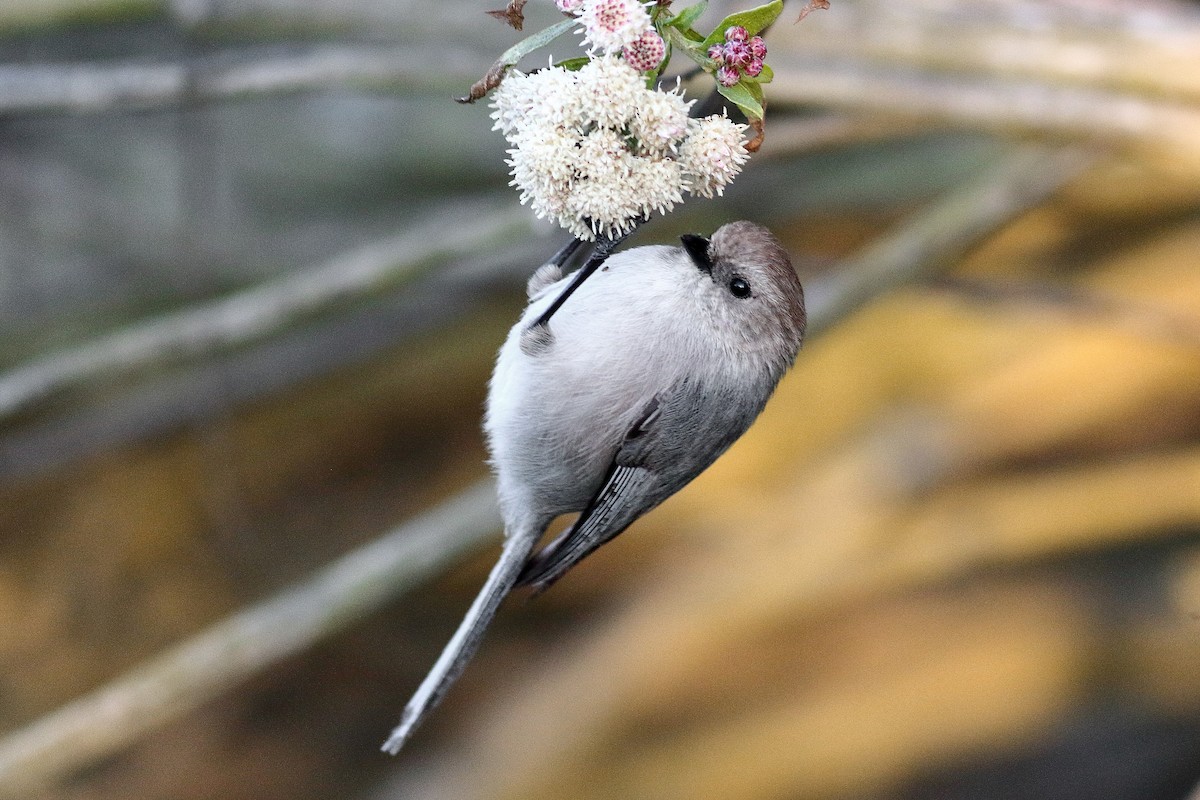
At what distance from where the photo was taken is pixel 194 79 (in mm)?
1138

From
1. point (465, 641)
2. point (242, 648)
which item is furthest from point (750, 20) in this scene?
point (242, 648)

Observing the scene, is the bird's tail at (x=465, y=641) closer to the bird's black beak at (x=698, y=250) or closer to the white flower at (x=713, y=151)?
the bird's black beak at (x=698, y=250)

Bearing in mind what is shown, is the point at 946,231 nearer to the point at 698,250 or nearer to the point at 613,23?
the point at 698,250

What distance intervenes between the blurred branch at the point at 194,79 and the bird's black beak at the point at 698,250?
600 millimetres

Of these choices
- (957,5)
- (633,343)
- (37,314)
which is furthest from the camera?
(37,314)

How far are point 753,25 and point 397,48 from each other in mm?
1061

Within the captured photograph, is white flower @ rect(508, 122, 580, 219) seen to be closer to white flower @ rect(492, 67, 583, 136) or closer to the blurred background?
white flower @ rect(492, 67, 583, 136)

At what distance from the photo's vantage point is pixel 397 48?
4.60 feet

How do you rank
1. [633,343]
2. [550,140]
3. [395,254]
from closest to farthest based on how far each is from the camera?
1. [550,140]
2. [633,343]
3. [395,254]

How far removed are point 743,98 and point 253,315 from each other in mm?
945

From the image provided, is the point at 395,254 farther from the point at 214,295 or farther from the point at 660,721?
the point at 660,721

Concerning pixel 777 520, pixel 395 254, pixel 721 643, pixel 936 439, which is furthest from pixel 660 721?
pixel 395 254

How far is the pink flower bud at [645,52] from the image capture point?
1.38 ft

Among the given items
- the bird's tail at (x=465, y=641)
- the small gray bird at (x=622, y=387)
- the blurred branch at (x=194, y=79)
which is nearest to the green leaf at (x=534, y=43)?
the small gray bird at (x=622, y=387)
